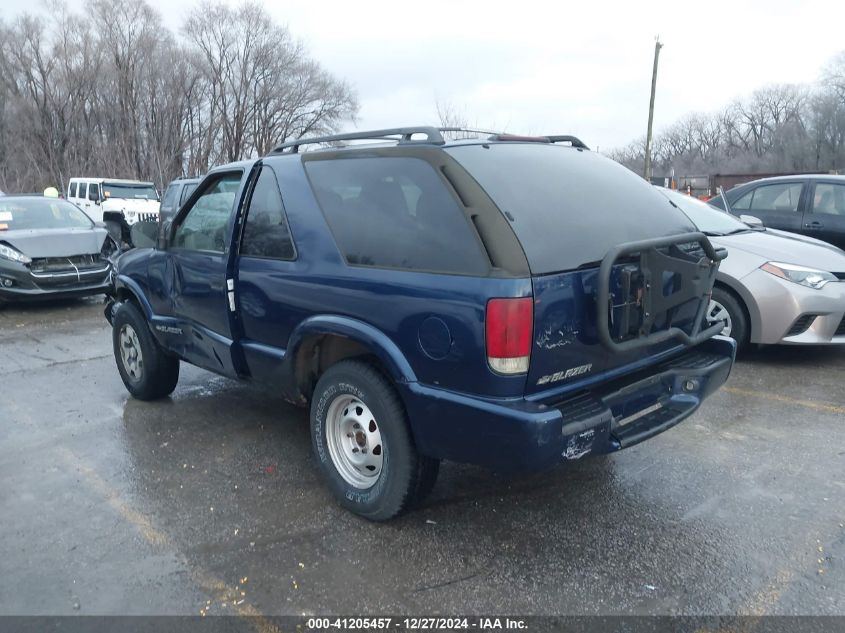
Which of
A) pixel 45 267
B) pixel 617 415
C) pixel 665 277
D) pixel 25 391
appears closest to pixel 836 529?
pixel 617 415

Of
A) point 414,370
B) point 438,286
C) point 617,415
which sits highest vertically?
point 438,286

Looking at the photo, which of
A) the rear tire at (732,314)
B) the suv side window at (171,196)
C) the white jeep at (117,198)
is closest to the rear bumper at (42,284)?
the suv side window at (171,196)

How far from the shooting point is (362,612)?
8.75 feet

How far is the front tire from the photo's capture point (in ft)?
10.1

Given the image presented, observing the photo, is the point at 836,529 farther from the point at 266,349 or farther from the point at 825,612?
the point at 266,349

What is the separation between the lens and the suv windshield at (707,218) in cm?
645

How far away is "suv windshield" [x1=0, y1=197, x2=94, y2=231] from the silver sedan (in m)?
8.93

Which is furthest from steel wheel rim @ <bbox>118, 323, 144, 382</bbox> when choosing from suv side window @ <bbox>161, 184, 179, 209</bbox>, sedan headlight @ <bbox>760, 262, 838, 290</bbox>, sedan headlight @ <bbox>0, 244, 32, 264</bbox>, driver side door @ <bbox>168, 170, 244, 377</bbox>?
suv side window @ <bbox>161, 184, 179, 209</bbox>

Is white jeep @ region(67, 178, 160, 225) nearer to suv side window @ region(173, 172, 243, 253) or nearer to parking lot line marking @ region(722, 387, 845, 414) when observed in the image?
suv side window @ region(173, 172, 243, 253)

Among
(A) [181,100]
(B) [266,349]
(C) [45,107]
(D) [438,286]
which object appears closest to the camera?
(D) [438,286]

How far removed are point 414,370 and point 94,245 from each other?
8282mm

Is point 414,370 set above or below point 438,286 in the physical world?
below

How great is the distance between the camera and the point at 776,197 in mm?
8680

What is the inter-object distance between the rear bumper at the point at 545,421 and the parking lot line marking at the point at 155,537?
968 millimetres
